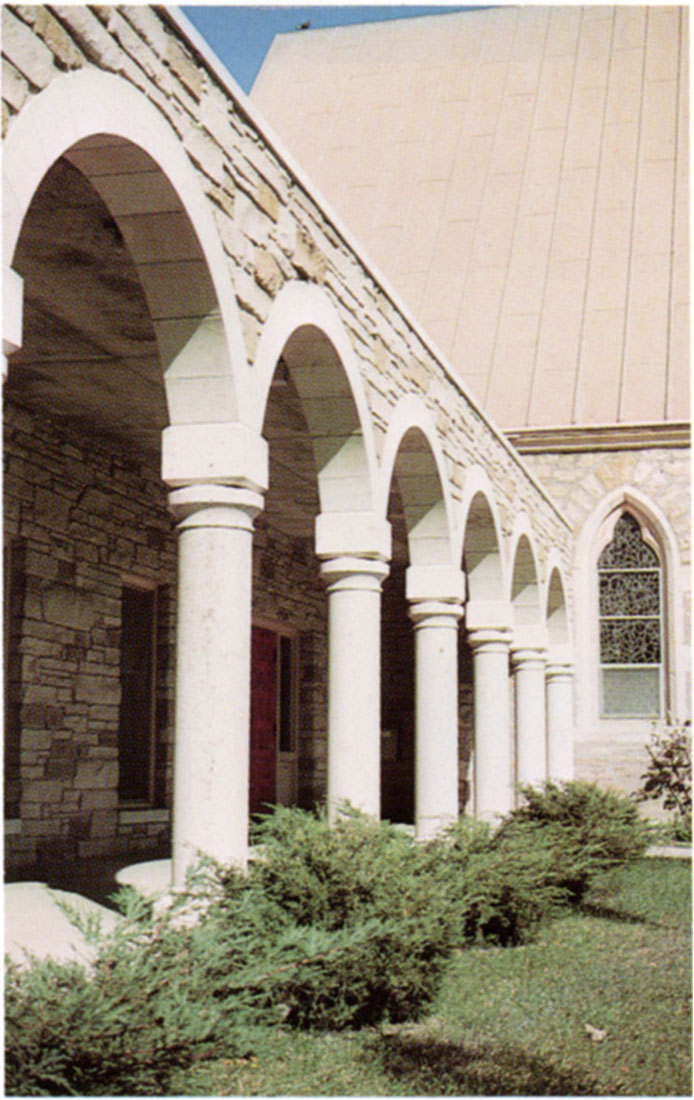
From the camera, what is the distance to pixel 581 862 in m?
8.96

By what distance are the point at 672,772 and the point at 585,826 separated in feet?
20.5

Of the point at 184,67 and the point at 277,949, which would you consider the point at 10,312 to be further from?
the point at 277,949

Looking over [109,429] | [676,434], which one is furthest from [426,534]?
[676,434]

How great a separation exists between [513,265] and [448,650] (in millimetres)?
9889

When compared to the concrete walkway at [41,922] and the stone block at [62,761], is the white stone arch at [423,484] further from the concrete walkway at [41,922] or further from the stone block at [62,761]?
the concrete walkway at [41,922]

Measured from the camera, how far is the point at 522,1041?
524 cm

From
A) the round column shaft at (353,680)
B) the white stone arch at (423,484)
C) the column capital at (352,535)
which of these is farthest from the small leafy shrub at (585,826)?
the column capital at (352,535)

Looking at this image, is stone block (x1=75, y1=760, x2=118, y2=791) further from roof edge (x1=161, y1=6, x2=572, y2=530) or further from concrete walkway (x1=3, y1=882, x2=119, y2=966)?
roof edge (x1=161, y1=6, x2=572, y2=530)

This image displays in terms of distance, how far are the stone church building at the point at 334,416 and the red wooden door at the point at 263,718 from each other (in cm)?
4

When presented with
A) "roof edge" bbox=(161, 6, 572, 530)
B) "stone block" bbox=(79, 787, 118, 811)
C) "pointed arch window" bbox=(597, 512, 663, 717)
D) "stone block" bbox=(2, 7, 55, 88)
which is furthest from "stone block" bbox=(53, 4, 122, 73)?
"pointed arch window" bbox=(597, 512, 663, 717)

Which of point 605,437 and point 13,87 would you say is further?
point 605,437

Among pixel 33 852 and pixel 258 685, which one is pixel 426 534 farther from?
pixel 258 685

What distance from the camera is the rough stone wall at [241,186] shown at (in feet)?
13.9

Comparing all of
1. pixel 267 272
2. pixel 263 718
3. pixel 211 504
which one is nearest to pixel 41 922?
pixel 211 504
